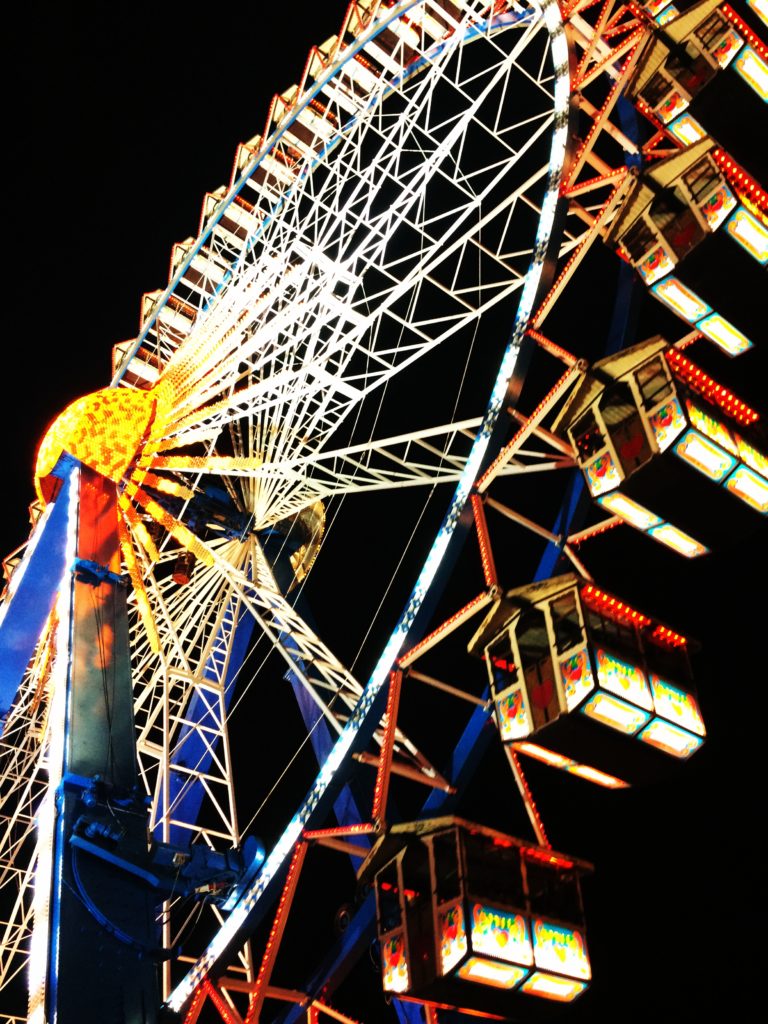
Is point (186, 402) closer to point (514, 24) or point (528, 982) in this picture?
point (514, 24)

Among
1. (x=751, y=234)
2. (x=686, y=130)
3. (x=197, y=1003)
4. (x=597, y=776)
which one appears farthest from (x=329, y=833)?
(x=686, y=130)

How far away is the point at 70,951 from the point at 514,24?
516 inches

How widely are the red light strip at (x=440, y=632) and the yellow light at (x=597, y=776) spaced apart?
1933mm

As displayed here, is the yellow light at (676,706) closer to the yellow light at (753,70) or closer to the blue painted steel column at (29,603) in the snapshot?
the blue painted steel column at (29,603)

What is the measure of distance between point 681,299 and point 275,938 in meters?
8.39

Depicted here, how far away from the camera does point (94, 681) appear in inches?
458

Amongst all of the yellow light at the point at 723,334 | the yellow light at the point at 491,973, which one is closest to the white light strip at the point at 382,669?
the yellow light at the point at 723,334

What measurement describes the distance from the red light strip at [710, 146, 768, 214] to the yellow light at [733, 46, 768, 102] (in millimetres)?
1103

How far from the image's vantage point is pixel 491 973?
Result: 1043cm

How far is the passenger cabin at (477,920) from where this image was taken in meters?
10.4

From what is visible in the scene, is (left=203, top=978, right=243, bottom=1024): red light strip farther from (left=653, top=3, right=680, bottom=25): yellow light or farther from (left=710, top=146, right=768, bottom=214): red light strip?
(left=653, top=3, right=680, bottom=25): yellow light

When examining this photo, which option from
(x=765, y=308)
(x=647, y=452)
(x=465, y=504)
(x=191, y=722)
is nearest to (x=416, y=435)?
(x=465, y=504)

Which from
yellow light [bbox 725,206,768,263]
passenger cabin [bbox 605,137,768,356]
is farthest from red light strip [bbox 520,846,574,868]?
yellow light [bbox 725,206,768,263]

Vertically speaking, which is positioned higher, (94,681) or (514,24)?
(514,24)
